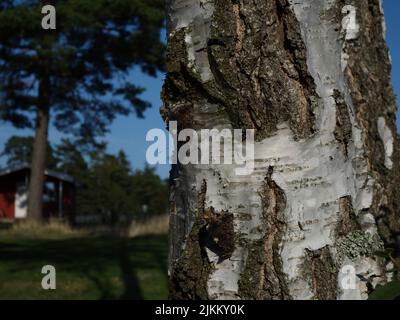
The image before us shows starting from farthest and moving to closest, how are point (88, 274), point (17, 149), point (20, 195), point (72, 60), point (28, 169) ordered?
1. point (17, 149)
2. point (20, 195)
3. point (28, 169)
4. point (72, 60)
5. point (88, 274)

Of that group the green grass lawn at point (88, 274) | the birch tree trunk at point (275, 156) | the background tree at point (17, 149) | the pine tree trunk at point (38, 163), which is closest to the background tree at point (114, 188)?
the background tree at point (17, 149)

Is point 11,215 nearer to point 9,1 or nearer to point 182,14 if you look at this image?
point 9,1

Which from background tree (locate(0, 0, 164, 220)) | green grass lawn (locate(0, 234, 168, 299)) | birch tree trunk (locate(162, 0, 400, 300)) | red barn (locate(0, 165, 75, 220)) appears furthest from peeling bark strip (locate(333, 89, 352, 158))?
red barn (locate(0, 165, 75, 220))

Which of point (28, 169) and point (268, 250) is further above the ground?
point (28, 169)

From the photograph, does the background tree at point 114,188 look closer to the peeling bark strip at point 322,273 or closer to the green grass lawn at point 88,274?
the green grass lawn at point 88,274

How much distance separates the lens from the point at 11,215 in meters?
28.8

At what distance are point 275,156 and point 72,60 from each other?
16820 mm

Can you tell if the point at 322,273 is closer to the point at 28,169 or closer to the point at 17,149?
the point at 28,169

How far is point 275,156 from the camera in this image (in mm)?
1321

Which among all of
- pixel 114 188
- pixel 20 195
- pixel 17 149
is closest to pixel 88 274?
pixel 20 195

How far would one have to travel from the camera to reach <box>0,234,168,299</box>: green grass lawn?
5.86m

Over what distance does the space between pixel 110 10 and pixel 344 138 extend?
15.8 metres

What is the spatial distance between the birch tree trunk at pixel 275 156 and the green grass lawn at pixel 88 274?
14.5ft
